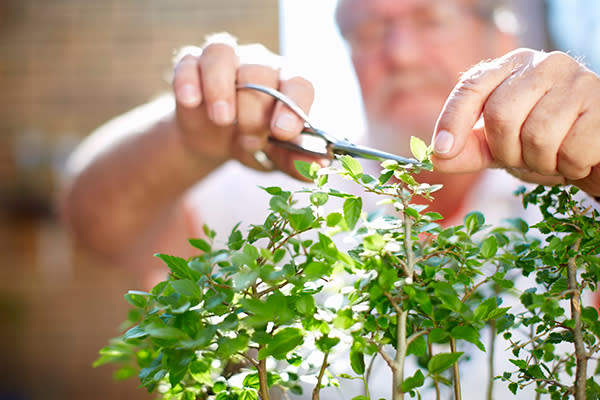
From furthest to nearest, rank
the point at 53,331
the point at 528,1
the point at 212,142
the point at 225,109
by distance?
1. the point at 53,331
2. the point at 528,1
3. the point at 212,142
4. the point at 225,109

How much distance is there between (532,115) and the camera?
1.42 ft

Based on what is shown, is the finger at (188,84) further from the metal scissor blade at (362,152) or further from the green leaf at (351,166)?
the green leaf at (351,166)

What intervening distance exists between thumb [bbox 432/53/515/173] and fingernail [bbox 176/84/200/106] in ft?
1.09

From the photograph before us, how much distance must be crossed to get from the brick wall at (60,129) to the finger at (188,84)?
2757 millimetres

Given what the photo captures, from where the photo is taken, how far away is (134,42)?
343cm

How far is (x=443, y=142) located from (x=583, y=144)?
124 millimetres

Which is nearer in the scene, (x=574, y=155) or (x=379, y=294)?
(x=379, y=294)

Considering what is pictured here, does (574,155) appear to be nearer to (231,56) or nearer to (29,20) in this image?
(231,56)

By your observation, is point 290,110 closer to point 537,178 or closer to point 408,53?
point 537,178

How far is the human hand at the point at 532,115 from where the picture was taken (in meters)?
0.43

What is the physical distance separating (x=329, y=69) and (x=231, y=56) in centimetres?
71

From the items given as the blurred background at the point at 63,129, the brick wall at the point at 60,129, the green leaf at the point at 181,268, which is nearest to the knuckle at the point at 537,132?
the green leaf at the point at 181,268

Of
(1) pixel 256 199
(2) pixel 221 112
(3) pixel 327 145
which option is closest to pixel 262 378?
(3) pixel 327 145

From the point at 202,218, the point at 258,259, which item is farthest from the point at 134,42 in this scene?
the point at 258,259
